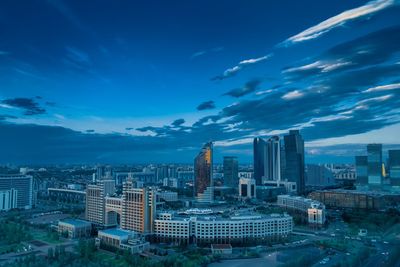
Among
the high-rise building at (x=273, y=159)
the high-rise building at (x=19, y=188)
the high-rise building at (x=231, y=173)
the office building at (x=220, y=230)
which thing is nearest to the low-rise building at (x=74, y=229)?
the office building at (x=220, y=230)

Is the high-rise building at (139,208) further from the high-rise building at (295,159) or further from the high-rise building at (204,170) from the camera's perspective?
the high-rise building at (295,159)

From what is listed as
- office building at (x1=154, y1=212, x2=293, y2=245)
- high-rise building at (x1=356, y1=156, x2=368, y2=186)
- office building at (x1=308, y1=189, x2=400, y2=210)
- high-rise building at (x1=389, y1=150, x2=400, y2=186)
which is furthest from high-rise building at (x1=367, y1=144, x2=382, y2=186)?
office building at (x1=154, y1=212, x2=293, y2=245)

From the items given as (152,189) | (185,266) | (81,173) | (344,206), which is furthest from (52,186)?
(185,266)

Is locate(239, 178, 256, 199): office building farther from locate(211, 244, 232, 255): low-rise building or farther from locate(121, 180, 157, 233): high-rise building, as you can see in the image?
locate(211, 244, 232, 255): low-rise building

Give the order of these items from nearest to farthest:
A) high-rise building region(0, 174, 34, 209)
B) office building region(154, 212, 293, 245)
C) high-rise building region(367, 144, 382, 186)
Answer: office building region(154, 212, 293, 245), high-rise building region(0, 174, 34, 209), high-rise building region(367, 144, 382, 186)

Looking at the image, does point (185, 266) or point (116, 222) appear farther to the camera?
point (116, 222)

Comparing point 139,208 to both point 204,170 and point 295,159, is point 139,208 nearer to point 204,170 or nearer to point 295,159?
point 204,170

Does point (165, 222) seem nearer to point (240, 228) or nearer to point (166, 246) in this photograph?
point (166, 246)
